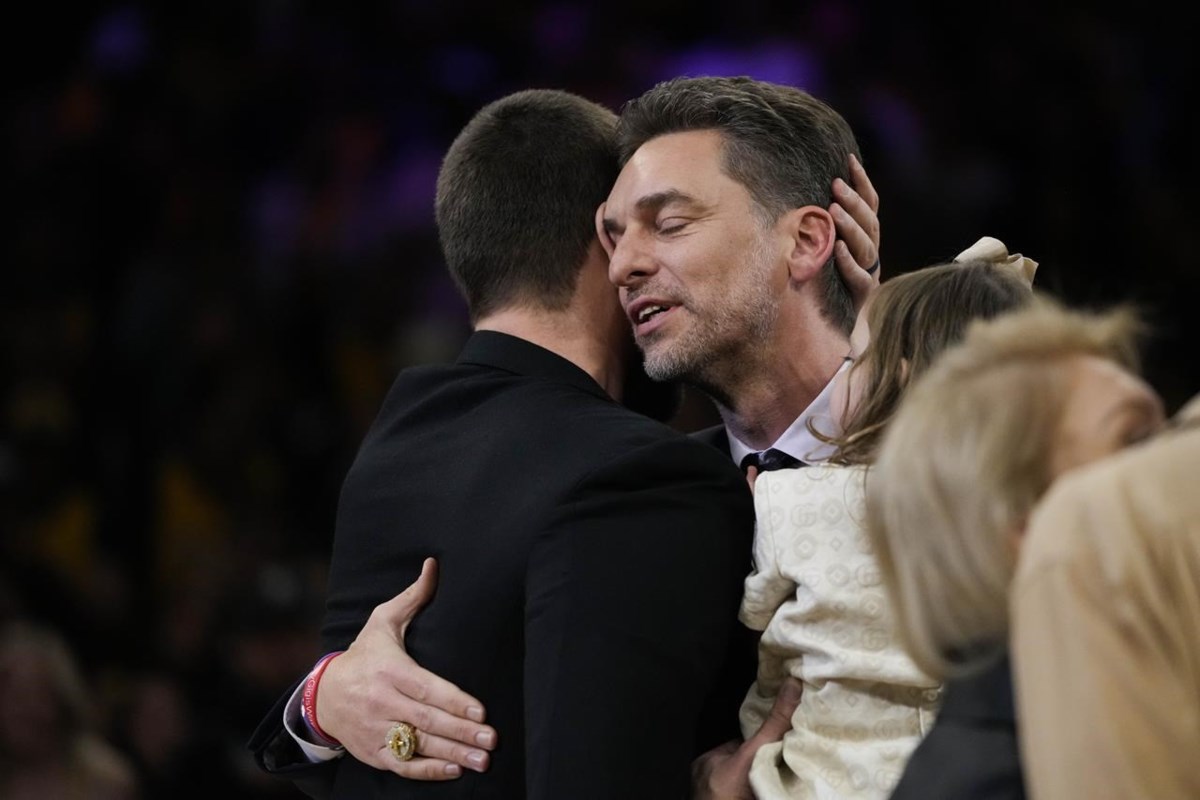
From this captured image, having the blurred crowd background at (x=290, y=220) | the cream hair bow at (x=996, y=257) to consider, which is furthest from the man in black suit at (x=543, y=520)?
the blurred crowd background at (x=290, y=220)

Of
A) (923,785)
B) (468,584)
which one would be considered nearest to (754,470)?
(468,584)

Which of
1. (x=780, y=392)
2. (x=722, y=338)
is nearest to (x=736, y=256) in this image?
(x=722, y=338)

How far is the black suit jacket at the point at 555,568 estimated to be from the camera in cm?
220

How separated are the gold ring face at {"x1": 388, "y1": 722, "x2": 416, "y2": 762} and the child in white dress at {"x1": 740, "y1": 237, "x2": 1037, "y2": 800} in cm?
46

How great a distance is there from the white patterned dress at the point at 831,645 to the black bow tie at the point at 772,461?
0.42m

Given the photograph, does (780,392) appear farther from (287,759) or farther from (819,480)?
(287,759)

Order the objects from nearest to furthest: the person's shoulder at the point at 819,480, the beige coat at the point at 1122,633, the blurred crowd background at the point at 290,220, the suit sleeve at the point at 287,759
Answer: the beige coat at the point at 1122,633, the person's shoulder at the point at 819,480, the suit sleeve at the point at 287,759, the blurred crowd background at the point at 290,220

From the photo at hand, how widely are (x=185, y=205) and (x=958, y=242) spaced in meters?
2.92

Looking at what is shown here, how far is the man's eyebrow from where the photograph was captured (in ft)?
9.02

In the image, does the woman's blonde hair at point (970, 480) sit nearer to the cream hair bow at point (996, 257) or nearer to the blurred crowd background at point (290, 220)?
the cream hair bow at point (996, 257)

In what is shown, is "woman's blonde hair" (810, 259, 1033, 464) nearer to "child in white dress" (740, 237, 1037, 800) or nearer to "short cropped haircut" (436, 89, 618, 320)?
"child in white dress" (740, 237, 1037, 800)

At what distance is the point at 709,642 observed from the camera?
7.59ft

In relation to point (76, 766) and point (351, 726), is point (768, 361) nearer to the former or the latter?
point (351, 726)

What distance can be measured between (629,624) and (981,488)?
0.77 meters
